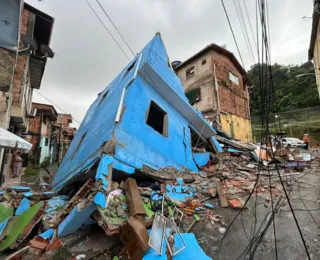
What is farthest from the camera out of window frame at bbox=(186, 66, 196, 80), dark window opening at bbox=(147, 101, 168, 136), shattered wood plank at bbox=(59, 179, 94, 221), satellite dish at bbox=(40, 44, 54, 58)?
window frame at bbox=(186, 66, 196, 80)

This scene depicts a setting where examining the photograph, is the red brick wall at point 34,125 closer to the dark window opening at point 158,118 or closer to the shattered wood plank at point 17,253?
the dark window opening at point 158,118

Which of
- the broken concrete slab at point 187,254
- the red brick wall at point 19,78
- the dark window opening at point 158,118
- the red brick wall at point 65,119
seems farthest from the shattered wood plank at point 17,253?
the red brick wall at point 65,119

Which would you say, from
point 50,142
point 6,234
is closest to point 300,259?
point 6,234

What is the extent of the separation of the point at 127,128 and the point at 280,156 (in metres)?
8.53

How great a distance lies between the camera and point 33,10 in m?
7.74

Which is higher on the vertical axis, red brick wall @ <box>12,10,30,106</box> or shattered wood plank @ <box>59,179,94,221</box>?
red brick wall @ <box>12,10,30,106</box>

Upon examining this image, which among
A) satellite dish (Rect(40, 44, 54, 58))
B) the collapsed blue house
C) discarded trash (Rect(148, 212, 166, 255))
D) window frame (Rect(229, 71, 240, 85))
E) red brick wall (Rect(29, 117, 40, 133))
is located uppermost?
window frame (Rect(229, 71, 240, 85))

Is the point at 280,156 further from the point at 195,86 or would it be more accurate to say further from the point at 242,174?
the point at 195,86

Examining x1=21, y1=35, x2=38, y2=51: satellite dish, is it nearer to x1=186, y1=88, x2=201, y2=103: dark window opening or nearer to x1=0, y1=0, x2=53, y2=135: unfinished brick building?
x1=0, y1=0, x2=53, y2=135: unfinished brick building

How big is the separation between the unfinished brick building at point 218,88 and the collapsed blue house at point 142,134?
28.7 ft

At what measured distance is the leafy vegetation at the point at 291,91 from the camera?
27.1 m

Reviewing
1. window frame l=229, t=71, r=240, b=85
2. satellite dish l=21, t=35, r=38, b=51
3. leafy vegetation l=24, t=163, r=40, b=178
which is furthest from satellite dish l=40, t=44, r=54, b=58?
window frame l=229, t=71, r=240, b=85

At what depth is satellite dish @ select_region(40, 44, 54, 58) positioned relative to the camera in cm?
837

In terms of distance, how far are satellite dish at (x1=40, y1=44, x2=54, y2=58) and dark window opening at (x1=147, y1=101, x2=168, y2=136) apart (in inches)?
226
